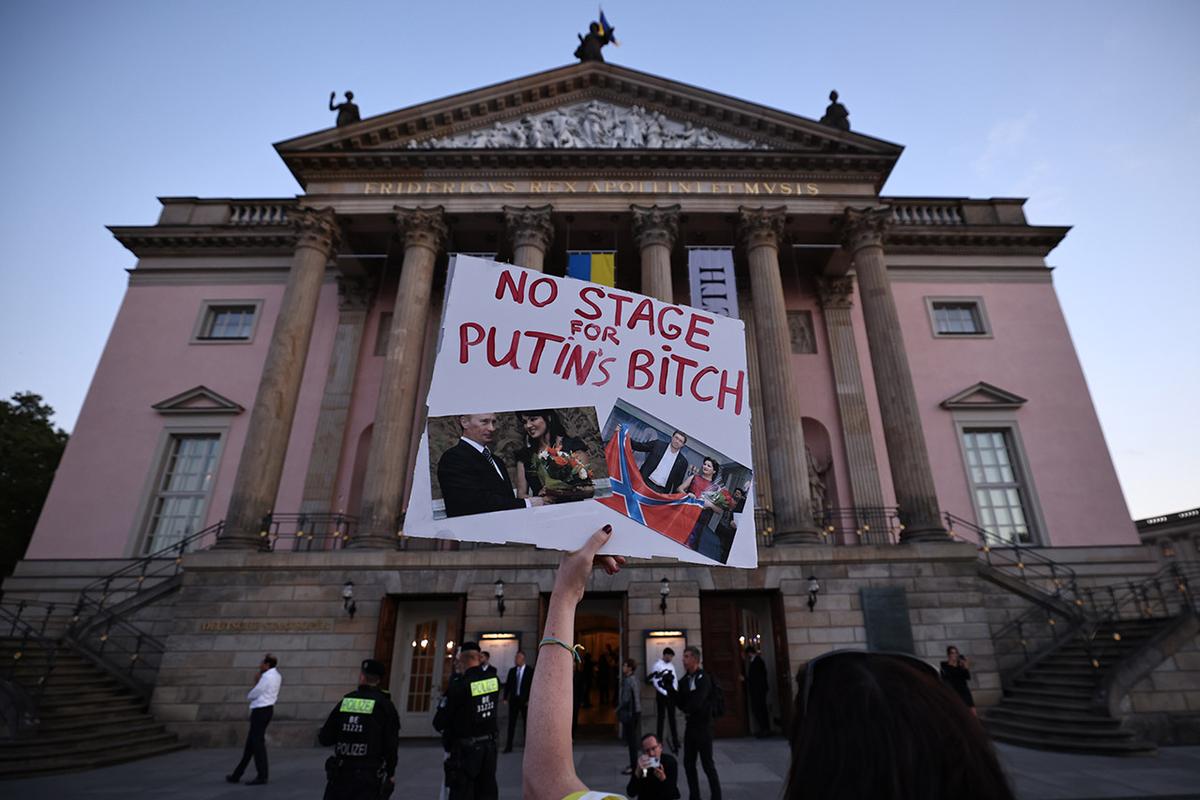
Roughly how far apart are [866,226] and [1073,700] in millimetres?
13737

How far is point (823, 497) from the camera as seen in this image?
65.8ft

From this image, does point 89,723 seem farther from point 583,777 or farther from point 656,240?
point 656,240

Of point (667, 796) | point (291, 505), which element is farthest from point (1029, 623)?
point (291, 505)

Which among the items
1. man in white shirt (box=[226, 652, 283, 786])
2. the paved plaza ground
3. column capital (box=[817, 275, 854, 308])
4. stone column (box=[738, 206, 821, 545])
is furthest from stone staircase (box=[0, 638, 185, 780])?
column capital (box=[817, 275, 854, 308])

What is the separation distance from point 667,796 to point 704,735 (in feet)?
10.4

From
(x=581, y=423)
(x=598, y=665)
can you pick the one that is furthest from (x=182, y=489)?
(x=581, y=423)

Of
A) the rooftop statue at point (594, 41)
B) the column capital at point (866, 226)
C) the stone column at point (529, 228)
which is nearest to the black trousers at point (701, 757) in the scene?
the stone column at point (529, 228)

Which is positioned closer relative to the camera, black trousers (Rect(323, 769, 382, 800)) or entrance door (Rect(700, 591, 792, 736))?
black trousers (Rect(323, 769, 382, 800))

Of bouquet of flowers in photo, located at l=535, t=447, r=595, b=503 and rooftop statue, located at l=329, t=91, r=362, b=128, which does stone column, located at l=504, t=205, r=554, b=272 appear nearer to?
rooftop statue, located at l=329, t=91, r=362, b=128

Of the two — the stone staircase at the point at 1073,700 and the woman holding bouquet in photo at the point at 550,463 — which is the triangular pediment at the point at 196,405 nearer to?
the woman holding bouquet in photo at the point at 550,463

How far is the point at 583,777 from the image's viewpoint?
10141 mm

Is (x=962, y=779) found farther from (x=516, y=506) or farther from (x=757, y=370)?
(x=757, y=370)

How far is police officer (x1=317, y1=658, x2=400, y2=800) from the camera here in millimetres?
5688

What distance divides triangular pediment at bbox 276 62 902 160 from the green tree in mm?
21843
